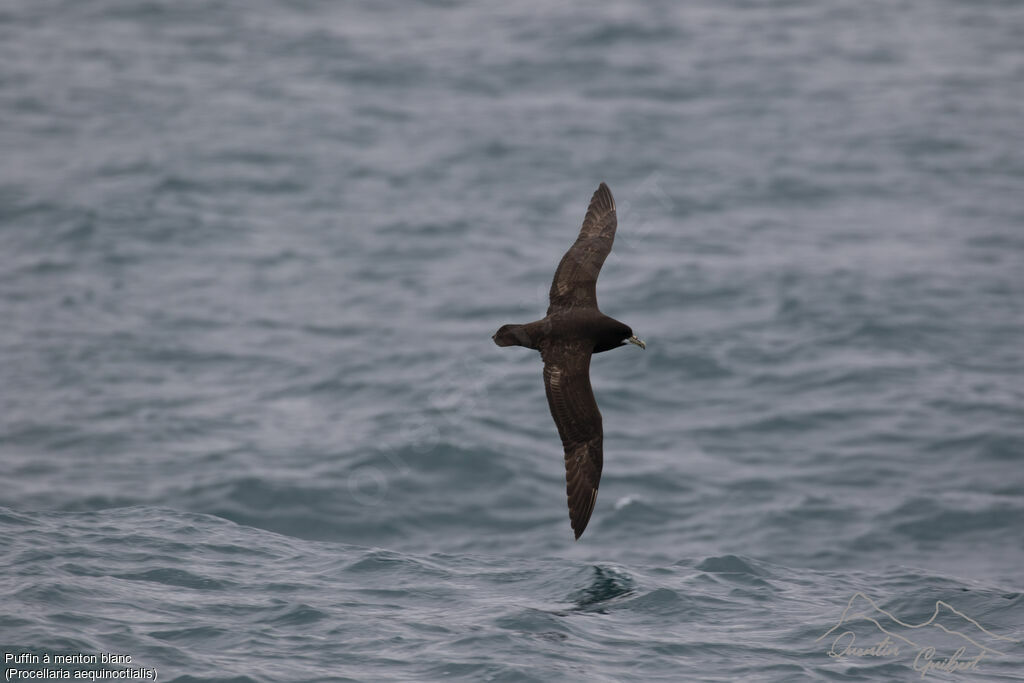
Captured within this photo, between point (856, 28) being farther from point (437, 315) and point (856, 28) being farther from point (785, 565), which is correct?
point (785, 565)

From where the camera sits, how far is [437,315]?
72.1 feet

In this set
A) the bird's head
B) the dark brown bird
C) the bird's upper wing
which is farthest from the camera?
the bird's upper wing

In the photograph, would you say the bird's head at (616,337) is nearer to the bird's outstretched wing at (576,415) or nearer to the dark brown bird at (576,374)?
the dark brown bird at (576,374)

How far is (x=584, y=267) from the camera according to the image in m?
12.0

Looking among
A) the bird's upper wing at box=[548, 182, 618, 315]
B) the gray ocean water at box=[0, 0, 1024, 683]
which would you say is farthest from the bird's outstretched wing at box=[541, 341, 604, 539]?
the gray ocean water at box=[0, 0, 1024, 683]

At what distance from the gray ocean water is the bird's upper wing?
8.69ft

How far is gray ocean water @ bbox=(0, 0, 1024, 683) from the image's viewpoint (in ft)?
36.7

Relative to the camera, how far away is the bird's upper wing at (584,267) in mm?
11820

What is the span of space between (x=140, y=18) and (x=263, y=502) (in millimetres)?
22663

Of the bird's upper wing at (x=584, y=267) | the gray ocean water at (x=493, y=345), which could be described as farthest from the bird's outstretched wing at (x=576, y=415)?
the gray ocean water at (x=493, y=345)

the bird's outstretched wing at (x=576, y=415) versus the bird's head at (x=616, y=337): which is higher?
the bird's head at (x=616, y=337)

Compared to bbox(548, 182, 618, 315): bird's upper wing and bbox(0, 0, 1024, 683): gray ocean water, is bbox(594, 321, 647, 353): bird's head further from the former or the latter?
bbox(0, 0, 1024, 683): gray ocean water

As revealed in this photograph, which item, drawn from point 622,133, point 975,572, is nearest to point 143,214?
point 622,133

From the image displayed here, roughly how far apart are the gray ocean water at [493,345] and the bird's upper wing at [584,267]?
2.65 meters
